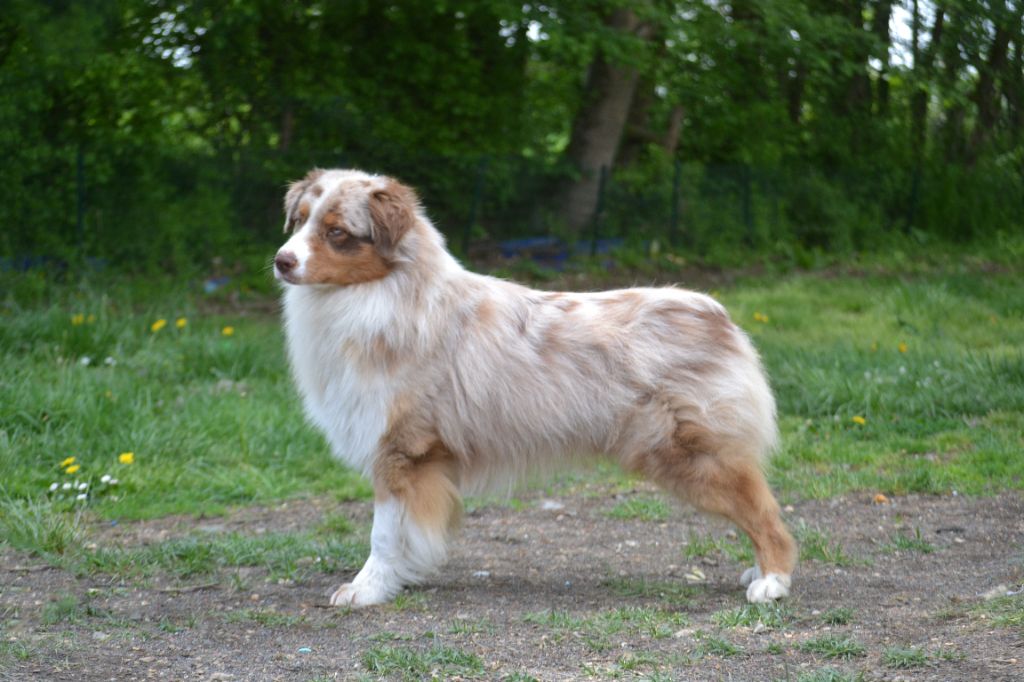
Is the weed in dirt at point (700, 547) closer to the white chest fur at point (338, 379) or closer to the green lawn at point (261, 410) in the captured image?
the green lawn at point (261, 410)

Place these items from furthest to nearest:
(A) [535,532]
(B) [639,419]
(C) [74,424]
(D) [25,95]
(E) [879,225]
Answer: (E) [879,225]
(D) [25,95]
(C) [74,424]
(A) [535,532]
(B) [639,419]

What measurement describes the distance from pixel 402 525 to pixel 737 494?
1404mm

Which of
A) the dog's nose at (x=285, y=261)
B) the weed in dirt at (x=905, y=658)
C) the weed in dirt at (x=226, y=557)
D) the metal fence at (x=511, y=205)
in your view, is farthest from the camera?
the metal fence at (x=511, y=205)

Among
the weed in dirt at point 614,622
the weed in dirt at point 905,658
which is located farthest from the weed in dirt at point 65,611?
the weed in dirt at point 905,658

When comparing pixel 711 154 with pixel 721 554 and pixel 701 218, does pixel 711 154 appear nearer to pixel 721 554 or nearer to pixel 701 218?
pixel 701 218

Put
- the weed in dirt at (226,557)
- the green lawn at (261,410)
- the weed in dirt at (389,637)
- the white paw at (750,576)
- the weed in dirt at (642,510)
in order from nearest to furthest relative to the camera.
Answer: the weed in dirt at (389,637), the white paw at (750,576), the weed in dirt at (226,557), the weed in dirt at (642,510), the green lawn at (261,410)

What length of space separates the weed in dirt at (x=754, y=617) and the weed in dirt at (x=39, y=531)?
3.02m

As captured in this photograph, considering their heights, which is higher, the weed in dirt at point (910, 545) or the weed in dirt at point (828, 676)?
the weed in dirt at point (828, 676)

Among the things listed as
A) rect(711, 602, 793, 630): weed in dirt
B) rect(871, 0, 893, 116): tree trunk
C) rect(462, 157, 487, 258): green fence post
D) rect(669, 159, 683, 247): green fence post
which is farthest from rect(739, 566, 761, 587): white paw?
rect(871, 0, 893, 116): tree trunk

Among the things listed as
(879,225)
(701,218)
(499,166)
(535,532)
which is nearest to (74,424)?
(535,532)

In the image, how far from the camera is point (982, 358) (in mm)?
8797

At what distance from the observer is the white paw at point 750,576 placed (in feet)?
17.1

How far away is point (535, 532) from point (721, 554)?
1004 millimetres

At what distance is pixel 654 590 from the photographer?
5281 millimetres
